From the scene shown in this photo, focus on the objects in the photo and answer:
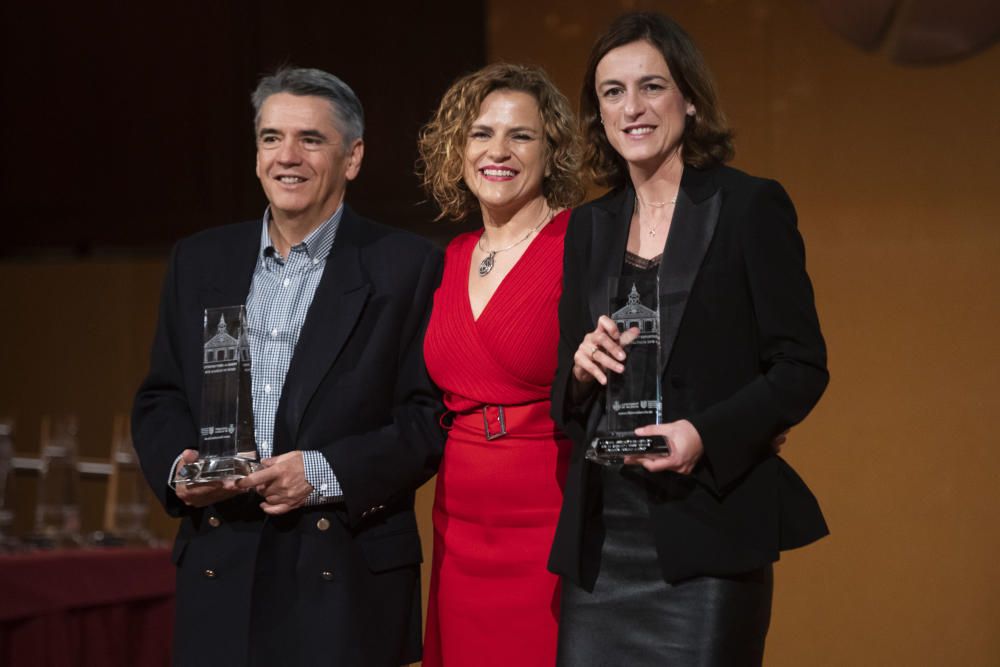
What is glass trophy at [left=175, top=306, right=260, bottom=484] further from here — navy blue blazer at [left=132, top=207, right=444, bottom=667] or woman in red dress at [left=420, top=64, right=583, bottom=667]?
woman in red dress at [left=420, top=64, right=583, bottom=667]

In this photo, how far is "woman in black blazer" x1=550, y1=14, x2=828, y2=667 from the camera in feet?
6.63

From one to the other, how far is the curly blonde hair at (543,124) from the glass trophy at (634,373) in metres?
0.92

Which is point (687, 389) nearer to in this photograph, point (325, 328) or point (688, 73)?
point (688, 73)

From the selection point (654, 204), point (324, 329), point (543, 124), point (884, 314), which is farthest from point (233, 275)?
point (884, 314)

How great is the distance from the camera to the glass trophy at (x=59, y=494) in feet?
11.8

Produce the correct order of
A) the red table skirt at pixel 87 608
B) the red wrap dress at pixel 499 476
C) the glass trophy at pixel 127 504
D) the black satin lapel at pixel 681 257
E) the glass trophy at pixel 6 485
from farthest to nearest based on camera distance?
1. the glass trophy at pixel 127 504
2. the glass trophy at pixel 6 485
3. the red table skirt at pixel 87 608
4. the red wrap dress at pixel 499 476
5. the black satin lapel at pixel 681 257

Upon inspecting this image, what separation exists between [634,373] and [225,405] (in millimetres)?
801

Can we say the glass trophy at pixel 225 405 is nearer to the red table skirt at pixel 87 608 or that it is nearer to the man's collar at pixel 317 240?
the man's collar at pixel 317 240

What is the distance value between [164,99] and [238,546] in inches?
158

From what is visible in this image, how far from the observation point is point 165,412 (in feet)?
8.68

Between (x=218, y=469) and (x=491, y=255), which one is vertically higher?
Answer: (x=491, y=255)

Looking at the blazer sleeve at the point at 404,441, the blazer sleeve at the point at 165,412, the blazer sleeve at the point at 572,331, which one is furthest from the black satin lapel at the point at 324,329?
the blazer sleeve at the point at 572,331

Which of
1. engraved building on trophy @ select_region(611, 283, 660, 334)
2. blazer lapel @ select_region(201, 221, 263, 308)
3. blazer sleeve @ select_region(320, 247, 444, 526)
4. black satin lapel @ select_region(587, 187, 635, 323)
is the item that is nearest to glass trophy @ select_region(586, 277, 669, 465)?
engraved building on trophy @ select_region(611, 283, 660, 334)

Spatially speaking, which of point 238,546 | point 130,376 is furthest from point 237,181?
point 238,546
